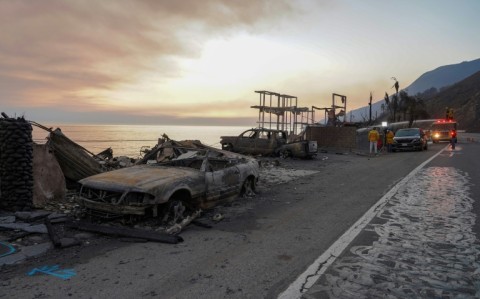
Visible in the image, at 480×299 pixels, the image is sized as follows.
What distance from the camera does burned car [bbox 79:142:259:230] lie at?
22.6 feet

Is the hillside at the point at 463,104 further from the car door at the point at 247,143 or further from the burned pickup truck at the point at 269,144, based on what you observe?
the car door at the point at 247,143

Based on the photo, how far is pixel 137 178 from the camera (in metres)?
7.32

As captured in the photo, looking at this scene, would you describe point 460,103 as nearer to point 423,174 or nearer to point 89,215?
point 423,174

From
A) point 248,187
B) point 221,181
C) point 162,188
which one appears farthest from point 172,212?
point 248,187

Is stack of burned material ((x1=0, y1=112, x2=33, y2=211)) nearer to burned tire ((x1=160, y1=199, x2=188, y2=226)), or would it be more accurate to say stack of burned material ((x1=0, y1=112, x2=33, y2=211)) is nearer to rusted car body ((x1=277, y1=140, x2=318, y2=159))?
burned tire ((x1=160, y1=199, x2=188, y2=226))

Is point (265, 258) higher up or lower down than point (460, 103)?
lower down

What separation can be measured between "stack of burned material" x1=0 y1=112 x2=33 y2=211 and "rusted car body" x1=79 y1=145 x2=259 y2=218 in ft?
5.62

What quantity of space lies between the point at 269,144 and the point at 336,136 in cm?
982

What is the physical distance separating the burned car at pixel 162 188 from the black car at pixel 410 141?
931 inches

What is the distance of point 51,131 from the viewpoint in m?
10.4

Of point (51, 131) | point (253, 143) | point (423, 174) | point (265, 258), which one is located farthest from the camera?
point (253, 143)

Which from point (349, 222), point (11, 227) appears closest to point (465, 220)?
point (349, 222)

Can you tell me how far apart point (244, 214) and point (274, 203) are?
1.48 metres

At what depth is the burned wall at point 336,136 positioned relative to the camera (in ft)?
103
